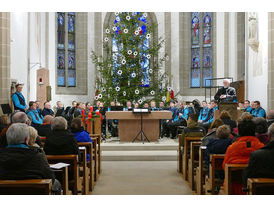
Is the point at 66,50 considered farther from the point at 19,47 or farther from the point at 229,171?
the point at 229,171

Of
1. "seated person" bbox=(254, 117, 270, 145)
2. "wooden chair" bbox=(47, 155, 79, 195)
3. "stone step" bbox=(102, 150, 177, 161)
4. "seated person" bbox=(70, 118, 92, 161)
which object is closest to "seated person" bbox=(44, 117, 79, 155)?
"wooden chair" bbox=(47, 155, 79, 195)

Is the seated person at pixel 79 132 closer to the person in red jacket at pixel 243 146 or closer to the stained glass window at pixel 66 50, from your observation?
the person in red jacket at pixel 243 146

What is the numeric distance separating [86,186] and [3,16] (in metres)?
6.61

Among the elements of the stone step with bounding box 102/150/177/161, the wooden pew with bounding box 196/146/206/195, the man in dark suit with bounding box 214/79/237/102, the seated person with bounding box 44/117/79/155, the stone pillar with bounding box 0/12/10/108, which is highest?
the stone pillar with bounding box 0/12/10/108

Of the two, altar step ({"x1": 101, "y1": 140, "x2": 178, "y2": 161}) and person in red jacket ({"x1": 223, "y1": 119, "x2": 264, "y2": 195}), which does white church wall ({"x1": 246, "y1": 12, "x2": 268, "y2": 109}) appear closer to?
altar step ({"x1": 101, "y1": 140, "x2": 178, "y2": 161})

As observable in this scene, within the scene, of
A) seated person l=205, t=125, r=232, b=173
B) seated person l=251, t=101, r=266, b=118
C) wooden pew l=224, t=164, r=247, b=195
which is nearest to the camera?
wooden pew l=224, t=164, r=247, b=195

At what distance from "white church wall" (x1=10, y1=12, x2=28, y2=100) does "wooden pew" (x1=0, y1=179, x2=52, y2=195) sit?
9250 mm

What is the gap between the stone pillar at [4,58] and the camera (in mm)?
9984

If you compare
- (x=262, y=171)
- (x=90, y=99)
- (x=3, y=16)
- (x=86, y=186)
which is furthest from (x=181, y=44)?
(x=262, y=171)

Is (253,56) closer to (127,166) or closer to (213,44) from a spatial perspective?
(213,44)

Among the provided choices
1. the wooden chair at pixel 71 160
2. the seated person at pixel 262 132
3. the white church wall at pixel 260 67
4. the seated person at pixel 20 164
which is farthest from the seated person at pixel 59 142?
the white church wall at pixel 260 67

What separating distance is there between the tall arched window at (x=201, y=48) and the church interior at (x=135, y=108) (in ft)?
0.17

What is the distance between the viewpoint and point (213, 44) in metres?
18.3

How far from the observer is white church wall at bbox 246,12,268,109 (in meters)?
11.9
